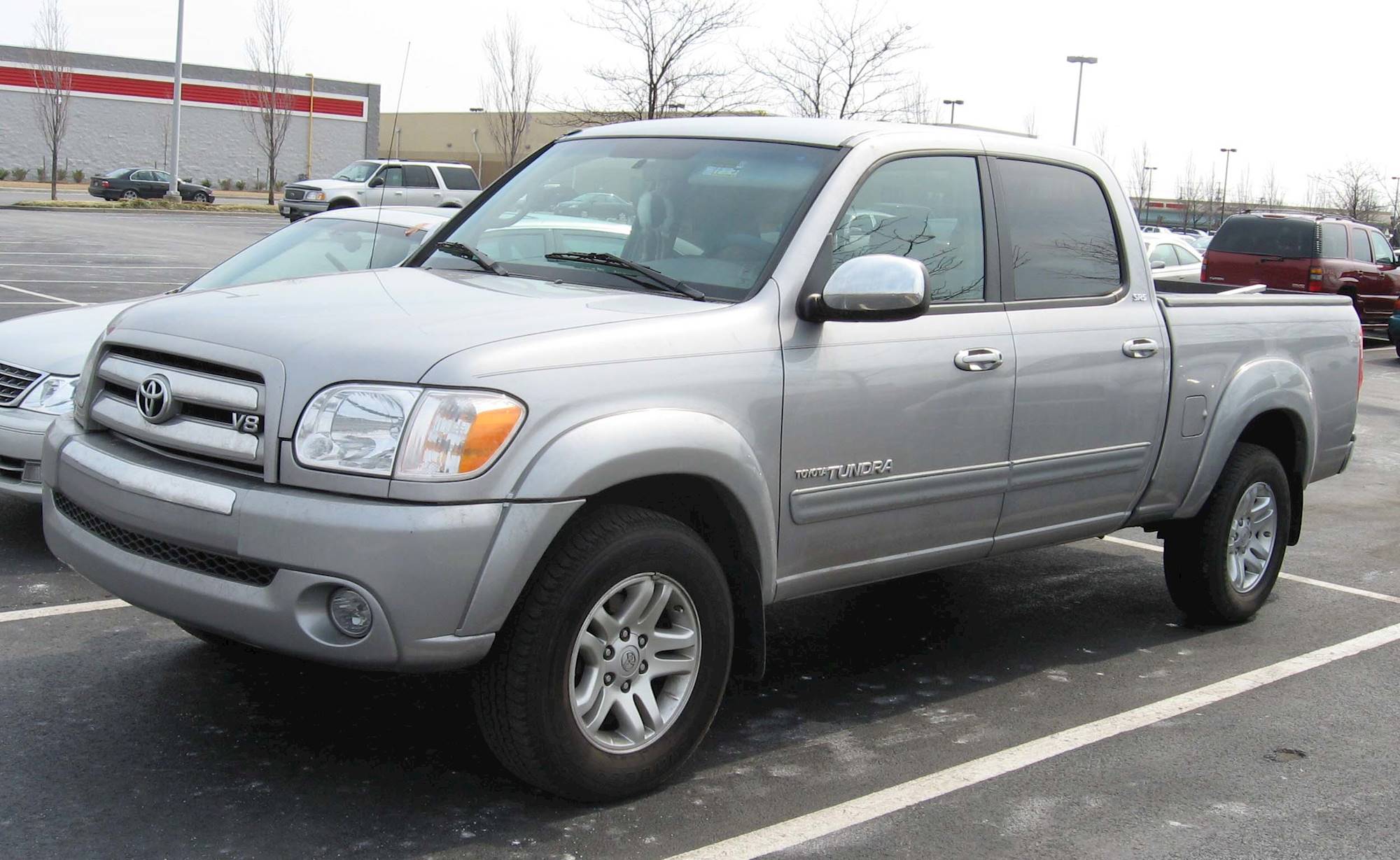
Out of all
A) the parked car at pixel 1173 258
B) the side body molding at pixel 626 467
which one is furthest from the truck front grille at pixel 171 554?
the parked car at pixel 1173 258

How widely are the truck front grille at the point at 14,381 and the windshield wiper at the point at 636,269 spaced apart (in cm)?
294

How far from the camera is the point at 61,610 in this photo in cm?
539

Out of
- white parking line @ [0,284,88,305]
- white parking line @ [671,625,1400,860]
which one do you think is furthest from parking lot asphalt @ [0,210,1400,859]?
white parking line @ [0,284,88,305]

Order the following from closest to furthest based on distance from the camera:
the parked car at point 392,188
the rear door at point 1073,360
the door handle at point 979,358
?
the door handle at point 979,358, the rear door at point 1073,360, the parked car at point 392,188

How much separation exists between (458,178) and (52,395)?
96.6 ft

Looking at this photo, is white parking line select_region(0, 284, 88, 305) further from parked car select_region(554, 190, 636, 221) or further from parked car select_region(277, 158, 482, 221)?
parked car select_region(554, 190, 636, 221)

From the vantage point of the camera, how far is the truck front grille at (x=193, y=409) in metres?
3.48

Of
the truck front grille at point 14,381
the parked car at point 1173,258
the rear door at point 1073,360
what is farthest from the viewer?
the parked car at point 1173,258

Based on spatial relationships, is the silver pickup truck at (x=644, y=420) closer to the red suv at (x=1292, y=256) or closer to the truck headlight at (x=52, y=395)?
the truck headlight at (x=52, y=395)

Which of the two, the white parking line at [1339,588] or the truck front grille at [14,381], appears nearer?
the truck front grille at [14,381]

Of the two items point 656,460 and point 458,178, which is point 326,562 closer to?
point 656,460

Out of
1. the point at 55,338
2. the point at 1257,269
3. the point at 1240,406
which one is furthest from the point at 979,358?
the point at 1257,269

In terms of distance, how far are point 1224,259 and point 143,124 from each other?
5380 cm

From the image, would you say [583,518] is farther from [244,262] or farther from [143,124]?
[143,124]
